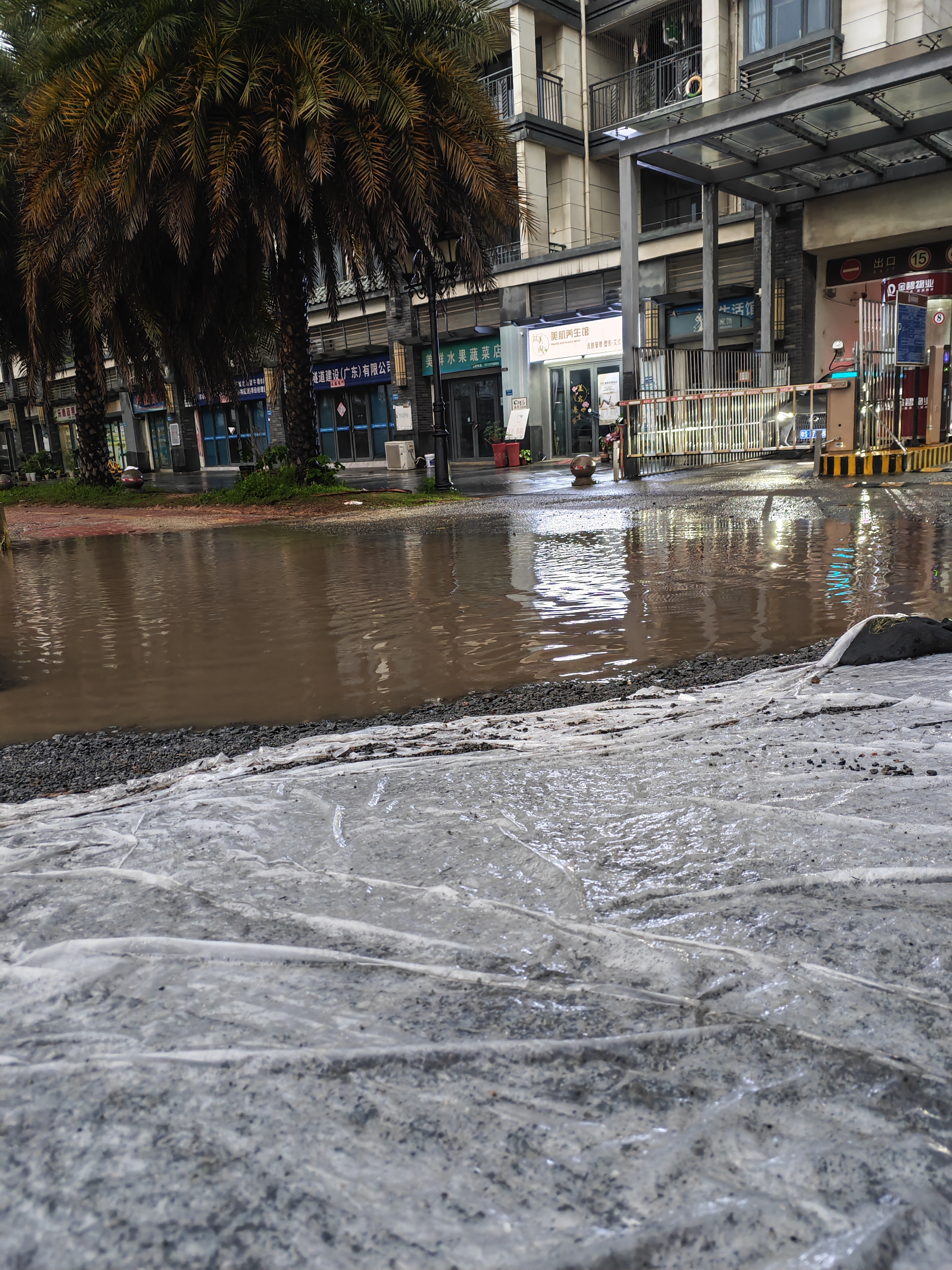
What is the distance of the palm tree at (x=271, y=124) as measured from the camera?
41.8ft

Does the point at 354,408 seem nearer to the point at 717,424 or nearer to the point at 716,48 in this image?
the point at 716,48

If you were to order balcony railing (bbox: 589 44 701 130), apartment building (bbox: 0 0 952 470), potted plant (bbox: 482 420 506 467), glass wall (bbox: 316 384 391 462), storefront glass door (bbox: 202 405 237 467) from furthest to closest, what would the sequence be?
storefront glass door (bbox: 202 405 237 467), glass wall (bbox: 316 384 391 462), potted plant (bbox: 482 420 506 467), balcony railing (bbox: 589 44 701 130), apartment building (bbox: 0 0 952 470)

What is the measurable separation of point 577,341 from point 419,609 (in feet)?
69.0

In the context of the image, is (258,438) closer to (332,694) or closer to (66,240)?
(66,240)

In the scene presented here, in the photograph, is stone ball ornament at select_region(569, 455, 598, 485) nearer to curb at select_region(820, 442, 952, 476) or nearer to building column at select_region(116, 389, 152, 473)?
curb at select_region(820, 442, 952, 476)

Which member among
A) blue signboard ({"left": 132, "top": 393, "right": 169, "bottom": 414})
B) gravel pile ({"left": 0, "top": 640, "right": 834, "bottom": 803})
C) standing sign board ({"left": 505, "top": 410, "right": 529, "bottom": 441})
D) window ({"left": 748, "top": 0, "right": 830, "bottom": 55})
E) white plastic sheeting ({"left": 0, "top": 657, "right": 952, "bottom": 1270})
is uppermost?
window ({"left": 748, "top": 0, "right": 830, "bottom": 55})

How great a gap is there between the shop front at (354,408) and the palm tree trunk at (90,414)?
1039cm

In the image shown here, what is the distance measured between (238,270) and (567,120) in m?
13.9

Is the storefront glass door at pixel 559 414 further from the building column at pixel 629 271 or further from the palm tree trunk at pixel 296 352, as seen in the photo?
the palm tree trunk at pixel 296 352

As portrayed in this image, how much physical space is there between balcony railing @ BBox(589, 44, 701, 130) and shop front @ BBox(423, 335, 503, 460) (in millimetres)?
6549

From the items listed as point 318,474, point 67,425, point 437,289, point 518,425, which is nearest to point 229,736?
point 318,474

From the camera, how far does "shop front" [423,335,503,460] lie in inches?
1089

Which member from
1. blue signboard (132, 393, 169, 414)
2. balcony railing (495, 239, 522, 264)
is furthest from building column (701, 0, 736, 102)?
blue signboard (132, 393, 169, 414)

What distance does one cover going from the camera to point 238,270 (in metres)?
16.1
